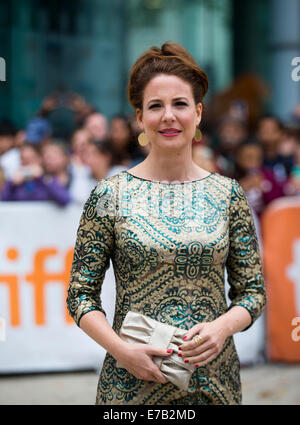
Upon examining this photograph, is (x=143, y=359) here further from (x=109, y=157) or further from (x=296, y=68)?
(x=109, y=157)

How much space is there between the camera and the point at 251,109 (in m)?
10.7

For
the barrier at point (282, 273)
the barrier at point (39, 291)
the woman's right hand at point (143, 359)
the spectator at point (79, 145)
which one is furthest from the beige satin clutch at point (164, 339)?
the spectator at point (79, 145)

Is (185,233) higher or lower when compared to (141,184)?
lower

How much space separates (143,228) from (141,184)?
17 cm

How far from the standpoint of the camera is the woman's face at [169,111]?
208 centimetres

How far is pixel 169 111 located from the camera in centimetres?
207

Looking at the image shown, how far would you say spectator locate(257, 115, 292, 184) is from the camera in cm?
694

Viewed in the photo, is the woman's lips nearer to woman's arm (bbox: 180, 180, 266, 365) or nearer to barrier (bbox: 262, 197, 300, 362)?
woman's arm (bbox: 180, 180, 266, 365)

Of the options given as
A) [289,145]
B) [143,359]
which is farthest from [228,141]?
[143,359]

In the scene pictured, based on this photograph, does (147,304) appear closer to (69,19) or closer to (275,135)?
(275,135)

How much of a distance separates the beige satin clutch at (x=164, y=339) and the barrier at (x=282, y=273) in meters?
3.57

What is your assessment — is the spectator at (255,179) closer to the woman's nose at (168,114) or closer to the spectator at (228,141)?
the spectator at (228,141)

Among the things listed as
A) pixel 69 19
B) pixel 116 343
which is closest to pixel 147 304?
pixel 116 343

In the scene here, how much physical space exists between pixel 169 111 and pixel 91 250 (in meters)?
0.50
